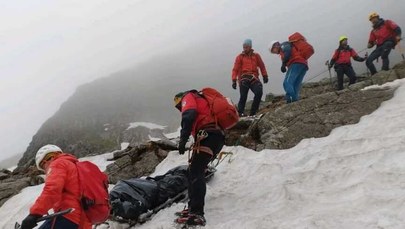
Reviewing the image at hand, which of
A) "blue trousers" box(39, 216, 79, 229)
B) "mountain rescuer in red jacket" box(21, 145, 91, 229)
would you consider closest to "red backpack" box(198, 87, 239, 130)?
"mountain rescuer in red jacket" box(21, 145, 91, 229)

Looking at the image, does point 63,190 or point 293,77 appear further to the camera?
point 293,77

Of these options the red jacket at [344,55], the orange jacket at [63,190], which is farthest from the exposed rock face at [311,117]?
the orange jacket at [63,190]

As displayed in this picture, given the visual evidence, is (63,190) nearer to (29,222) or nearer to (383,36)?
(29,222)

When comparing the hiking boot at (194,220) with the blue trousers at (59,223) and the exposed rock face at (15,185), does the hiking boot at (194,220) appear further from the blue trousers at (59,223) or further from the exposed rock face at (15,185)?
the exposed rock face at (15,185)

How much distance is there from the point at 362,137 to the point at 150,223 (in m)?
5.38

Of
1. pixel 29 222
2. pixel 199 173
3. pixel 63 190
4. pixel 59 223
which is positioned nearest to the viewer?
pixel 29 222

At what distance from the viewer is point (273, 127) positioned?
11.7 m

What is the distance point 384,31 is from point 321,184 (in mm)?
11221

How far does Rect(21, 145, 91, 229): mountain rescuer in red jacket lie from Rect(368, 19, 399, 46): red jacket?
14574 millimetres

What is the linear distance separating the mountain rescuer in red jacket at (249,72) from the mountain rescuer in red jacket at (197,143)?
6667 mm

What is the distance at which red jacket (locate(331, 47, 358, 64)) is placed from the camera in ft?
56.3

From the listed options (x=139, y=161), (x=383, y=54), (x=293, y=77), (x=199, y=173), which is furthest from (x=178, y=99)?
(x=383, y=54)

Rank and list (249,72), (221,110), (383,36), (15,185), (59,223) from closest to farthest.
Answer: (59,223)
(221,110)
(15,185)
(249,72)
(383,36)

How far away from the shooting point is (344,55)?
1725 cm
